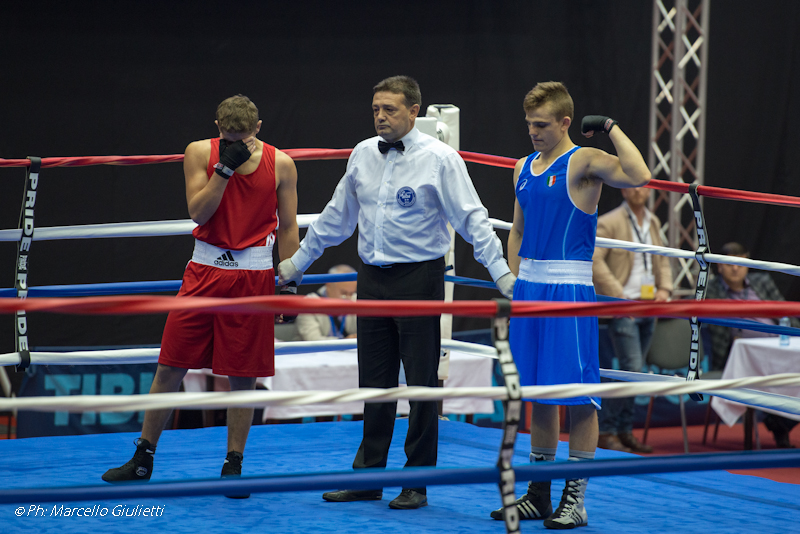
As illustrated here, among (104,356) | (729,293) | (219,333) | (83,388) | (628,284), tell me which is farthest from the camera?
(729,293)

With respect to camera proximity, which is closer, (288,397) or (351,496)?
(288,397)

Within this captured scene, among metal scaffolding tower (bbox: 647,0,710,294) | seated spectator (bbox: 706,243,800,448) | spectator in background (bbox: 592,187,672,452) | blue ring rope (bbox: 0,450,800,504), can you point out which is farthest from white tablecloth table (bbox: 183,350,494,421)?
blue ring rope (bbox: 0,450,800,504)

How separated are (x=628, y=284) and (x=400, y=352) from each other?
3.30 m

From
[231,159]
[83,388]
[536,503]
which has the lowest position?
[83,388]

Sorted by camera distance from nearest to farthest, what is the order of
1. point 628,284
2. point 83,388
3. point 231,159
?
point 231,159 → point 83,388 → point 628,284

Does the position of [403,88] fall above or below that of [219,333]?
above

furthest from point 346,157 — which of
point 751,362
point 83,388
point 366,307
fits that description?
point 751,362

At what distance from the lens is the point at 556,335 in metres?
2.46

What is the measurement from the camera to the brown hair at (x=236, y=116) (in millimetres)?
2707

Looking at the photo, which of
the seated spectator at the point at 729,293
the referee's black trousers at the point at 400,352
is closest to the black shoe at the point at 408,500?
the referee's black trousers at the point at 400,352

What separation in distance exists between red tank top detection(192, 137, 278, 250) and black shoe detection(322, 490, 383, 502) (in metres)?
0.80

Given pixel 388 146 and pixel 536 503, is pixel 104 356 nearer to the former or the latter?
pixel 388 146

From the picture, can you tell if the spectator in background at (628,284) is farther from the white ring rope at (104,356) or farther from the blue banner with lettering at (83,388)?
the blue banner with lettering at (83,388)

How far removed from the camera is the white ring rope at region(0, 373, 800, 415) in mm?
1561
